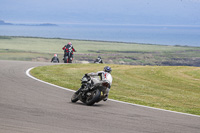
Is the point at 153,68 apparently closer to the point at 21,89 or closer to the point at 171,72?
the point at 171,72

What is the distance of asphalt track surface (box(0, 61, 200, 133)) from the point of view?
952 centimetres

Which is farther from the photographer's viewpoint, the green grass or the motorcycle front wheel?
the green grass

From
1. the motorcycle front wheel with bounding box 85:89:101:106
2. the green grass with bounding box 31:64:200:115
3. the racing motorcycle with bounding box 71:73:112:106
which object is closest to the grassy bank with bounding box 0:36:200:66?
the green grass with bounding box 31:64:200:115

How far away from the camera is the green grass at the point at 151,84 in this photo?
15.9 metres

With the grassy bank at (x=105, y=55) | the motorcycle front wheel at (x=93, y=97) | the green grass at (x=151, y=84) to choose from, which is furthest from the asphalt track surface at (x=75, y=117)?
the grassy bank at (x=105, y=55)

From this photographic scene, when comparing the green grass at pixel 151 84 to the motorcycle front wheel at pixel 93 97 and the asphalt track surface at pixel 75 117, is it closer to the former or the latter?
the asphalt track surface at pixel 75 117

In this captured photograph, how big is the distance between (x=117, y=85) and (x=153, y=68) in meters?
8.53

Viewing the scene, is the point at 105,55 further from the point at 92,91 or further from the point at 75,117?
the point at 75,117

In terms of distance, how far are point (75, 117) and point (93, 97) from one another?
2.14 meters

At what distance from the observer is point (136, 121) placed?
10891 mm

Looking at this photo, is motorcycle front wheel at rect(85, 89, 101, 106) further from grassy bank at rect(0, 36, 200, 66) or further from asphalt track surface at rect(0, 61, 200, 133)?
grassy bank at rect(0, 36, 200, 66)

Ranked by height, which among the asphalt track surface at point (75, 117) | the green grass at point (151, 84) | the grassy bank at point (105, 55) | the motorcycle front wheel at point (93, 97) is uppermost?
the motorcycle front wheel at point (93, 97)

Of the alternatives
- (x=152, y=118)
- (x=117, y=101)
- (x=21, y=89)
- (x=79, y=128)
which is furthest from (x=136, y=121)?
(x=21, y=89)

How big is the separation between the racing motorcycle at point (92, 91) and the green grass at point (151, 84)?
2371 millimetres
